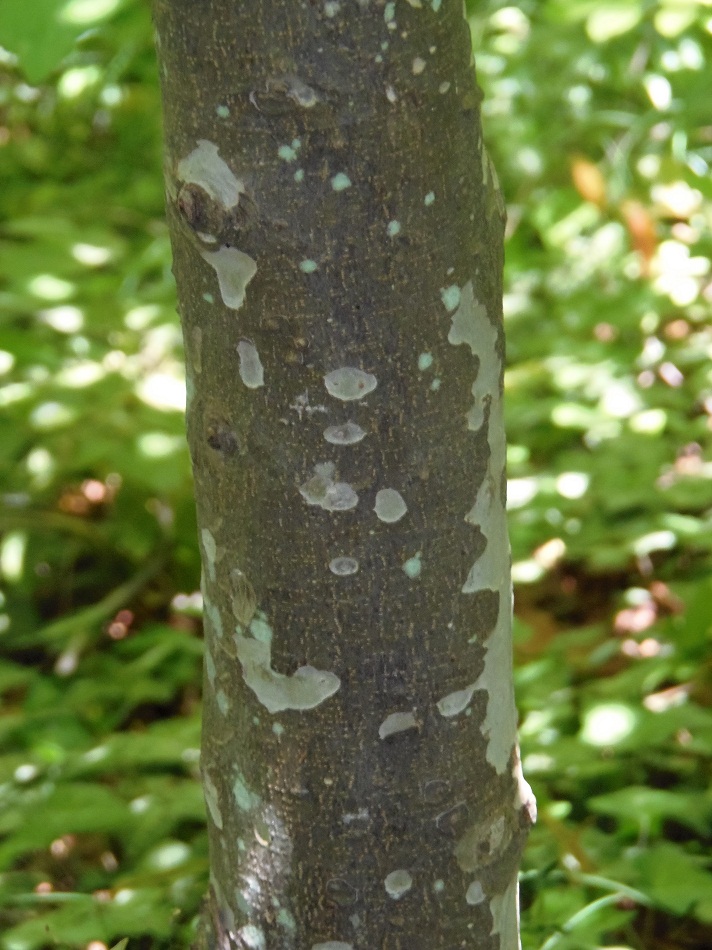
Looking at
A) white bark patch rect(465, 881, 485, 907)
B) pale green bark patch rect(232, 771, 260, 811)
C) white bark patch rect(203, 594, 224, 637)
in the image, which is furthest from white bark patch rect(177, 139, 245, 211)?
white bark patch rect(465, 881, 485, 907)

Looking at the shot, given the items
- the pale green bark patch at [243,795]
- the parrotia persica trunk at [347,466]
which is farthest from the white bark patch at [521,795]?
the pale green bark patch at [243,795]

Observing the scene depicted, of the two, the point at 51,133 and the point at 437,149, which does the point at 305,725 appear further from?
the point at 51,133

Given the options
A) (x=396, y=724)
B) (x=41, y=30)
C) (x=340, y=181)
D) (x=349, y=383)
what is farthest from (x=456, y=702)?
(x=41, y=30)

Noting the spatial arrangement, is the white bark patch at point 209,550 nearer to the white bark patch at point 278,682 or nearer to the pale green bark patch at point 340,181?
the white bark patch at point 278,682

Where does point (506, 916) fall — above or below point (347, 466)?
below

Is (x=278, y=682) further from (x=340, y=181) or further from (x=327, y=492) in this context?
(x=340, y=181)
